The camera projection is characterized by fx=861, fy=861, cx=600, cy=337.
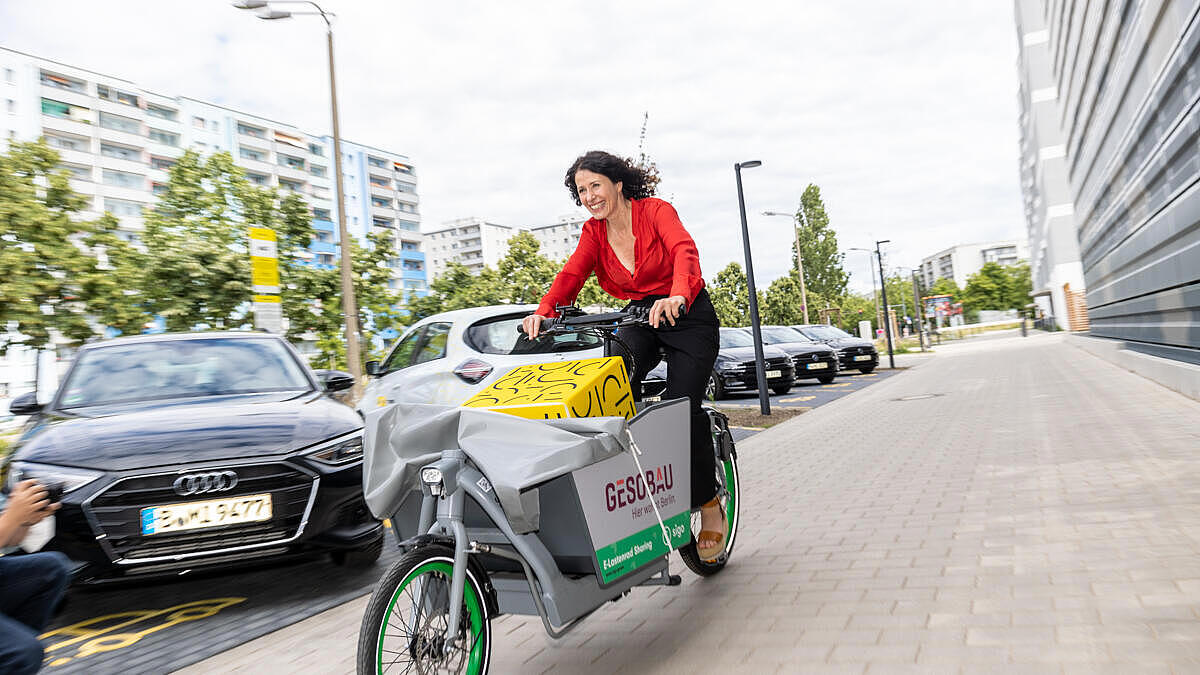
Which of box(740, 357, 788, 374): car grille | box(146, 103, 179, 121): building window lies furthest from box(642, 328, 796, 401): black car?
box(146, 103, 179, 121): building window

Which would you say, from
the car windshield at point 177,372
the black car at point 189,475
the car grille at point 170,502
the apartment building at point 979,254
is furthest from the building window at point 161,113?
the apartment building at point 979,254

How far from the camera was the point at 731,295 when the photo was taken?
40.0 m

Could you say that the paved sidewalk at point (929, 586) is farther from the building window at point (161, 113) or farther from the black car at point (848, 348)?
the building window at point (161, 113)

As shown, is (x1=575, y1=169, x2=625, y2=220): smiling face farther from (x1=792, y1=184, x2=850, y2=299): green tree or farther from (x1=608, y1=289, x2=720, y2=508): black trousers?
(x1=792, y1=184, x2=850, y2=299): green tree

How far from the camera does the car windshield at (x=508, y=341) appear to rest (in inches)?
299

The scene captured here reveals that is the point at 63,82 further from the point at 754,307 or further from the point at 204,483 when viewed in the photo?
the point at 204,483

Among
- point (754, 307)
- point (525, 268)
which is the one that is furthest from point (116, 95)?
point (754, 307)

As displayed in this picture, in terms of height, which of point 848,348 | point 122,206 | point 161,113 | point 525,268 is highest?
point 161,113

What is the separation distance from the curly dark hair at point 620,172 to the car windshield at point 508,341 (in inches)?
138

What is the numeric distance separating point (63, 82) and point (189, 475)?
7573cm

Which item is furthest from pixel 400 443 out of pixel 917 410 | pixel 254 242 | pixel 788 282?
pixel 788 282

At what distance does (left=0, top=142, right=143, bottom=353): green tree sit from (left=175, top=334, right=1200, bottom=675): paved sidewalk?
10.6m

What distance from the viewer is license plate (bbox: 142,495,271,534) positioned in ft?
13.0

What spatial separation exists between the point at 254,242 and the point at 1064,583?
24.1ft
